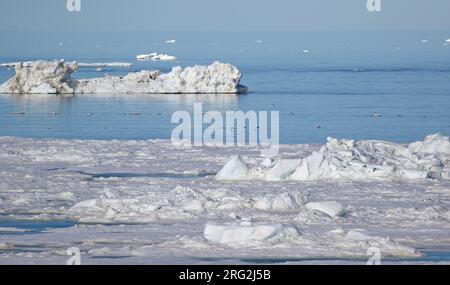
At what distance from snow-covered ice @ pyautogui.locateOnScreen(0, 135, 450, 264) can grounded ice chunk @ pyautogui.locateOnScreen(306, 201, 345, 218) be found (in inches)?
0.8

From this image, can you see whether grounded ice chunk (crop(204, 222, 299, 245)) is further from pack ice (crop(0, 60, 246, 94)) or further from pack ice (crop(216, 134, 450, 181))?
pack ice (crop(0, 60, 246, 94))

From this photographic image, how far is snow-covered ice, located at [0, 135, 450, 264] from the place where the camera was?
1316 centimetres

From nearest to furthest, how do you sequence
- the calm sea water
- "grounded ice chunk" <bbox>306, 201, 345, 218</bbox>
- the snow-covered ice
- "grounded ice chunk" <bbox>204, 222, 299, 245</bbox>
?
the snow-covered ice
"grounded ice chunk" <bbox>204, 222, 299, 245</bbox>
"grounded ice chunk" <bbox>306, 201, 345, 218</bbox>
the calm sea water

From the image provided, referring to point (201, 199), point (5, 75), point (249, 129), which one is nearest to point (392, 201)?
point (201, 199)

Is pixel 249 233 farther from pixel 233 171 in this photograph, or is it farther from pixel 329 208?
pixel 233 171

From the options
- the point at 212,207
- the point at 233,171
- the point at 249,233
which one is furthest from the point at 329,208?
the point at 233,171

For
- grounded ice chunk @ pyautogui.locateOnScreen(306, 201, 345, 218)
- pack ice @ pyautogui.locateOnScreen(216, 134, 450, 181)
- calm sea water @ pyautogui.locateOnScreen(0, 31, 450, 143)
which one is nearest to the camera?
grounded ice chunk @ pyautogui.locateOnScreen(306, 201, 345, 218)

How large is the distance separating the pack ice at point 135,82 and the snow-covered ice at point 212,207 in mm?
22263

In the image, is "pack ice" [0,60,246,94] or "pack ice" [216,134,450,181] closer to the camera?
"pack ice" [216,134,450,181]

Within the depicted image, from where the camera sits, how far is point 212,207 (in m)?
16.2

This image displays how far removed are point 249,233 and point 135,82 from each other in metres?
34.4

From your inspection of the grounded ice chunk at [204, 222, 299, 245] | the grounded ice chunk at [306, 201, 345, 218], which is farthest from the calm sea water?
the grounded ice chunk at [204, 222, 299, 245]

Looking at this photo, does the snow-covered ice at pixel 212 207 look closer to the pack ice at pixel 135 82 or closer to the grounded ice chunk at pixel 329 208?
the grounded ice chunk at pixel 329 208

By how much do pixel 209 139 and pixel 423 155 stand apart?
758 centimetres
